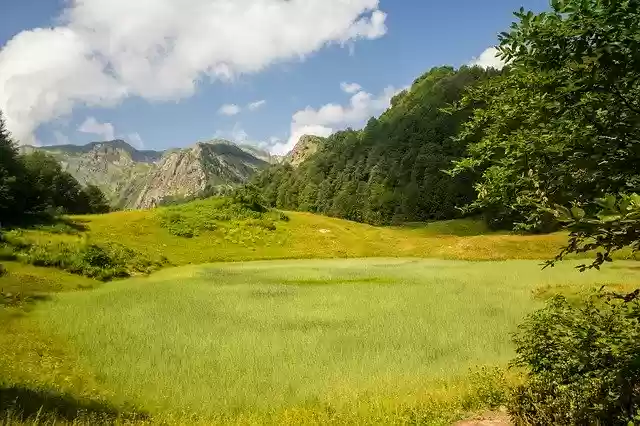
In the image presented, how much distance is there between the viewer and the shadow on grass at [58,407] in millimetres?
10867

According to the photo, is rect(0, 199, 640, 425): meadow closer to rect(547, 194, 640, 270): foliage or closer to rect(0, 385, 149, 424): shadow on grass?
rect(0, 385, 149, 424): shadow on grass

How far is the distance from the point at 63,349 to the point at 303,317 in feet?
39.9

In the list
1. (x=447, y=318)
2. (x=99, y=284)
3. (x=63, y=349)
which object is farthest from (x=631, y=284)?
(x=99, y=284)

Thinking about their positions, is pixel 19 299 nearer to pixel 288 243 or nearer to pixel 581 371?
pixel 581 371

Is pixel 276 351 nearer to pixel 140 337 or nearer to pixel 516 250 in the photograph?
pixel 140 337

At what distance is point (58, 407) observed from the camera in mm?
12023

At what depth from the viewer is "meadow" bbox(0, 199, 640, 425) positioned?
12.9m

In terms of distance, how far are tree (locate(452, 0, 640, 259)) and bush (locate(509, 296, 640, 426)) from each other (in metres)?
2.21

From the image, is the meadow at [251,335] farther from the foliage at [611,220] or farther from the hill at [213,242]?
the foliage at [611,220]

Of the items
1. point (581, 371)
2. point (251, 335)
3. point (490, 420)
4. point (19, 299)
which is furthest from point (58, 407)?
point (19, 299)

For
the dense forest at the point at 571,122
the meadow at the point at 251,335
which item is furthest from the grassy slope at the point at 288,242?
the dense forest at the point at 571,122

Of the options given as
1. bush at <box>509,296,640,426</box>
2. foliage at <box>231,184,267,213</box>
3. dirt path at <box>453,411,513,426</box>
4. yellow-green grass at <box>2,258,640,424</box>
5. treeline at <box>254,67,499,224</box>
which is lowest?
yellow-green grass at <box>2,258,640,424</box>

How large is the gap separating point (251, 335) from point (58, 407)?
36.5 feet

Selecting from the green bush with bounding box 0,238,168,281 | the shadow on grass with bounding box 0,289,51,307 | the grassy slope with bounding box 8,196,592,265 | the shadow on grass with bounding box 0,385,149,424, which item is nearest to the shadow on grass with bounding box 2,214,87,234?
the grassy slope with bounding box 8,196,592,265
